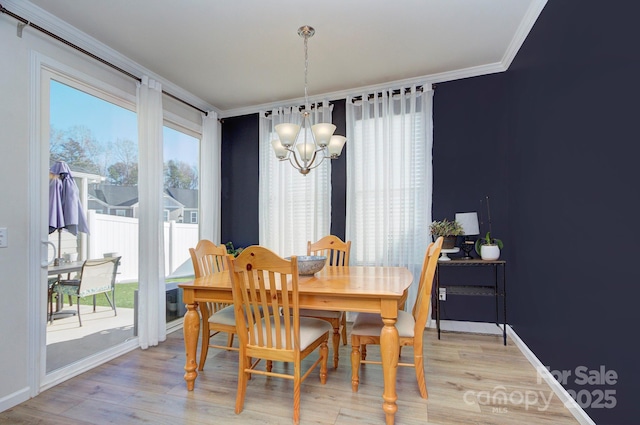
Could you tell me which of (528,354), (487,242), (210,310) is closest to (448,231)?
(487,242)

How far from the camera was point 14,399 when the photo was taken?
2.09m

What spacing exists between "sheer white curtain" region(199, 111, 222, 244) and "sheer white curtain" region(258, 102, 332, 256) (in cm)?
59

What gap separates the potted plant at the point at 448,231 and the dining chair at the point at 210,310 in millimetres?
2061

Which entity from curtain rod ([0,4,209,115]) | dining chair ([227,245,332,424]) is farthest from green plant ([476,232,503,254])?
curtain rod ([0,4,209,115])

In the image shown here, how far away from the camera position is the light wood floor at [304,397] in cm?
190

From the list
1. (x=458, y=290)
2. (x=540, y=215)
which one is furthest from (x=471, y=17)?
(x=458, y=290)

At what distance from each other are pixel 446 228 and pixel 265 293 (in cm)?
208

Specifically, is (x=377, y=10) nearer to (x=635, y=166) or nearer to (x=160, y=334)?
(x=635, y=166)

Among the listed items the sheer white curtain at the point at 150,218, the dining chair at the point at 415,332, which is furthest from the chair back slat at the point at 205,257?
the dining chair at the point at 415,332

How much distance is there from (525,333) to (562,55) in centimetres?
212

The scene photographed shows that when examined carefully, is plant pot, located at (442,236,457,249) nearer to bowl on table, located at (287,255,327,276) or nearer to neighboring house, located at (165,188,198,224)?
bowl on table, located at (287,255,327,276)

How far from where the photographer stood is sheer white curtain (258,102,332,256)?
12.7 feet

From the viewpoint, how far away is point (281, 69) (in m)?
3.24

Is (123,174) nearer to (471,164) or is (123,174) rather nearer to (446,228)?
(446,228)
